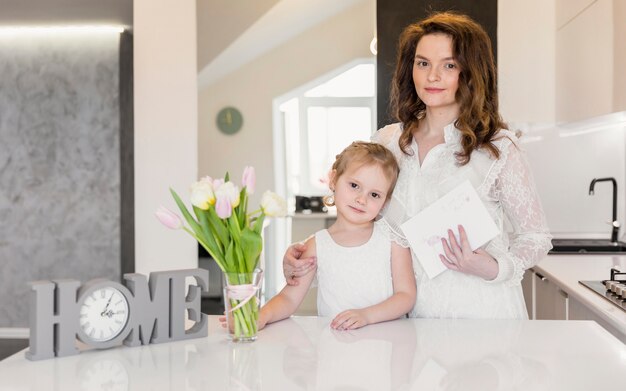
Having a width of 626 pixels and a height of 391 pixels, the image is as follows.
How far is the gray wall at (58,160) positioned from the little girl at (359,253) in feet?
8.36

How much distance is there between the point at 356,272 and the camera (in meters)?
2.10

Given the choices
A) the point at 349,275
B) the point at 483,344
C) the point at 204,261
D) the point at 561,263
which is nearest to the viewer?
the point at 483,344

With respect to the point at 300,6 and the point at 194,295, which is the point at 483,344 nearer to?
the point at 194,295

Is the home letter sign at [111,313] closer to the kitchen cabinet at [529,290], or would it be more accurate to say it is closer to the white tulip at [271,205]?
the white tulip at [271,205]

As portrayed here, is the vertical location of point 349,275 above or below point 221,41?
below

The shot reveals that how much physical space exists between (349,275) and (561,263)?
5.76 feet

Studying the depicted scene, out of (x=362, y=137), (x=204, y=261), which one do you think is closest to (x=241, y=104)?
(x=362, y=137)

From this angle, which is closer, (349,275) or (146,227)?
(349,275)

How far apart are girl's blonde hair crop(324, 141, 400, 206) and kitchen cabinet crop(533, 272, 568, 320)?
1243 mm

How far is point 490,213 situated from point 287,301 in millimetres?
595

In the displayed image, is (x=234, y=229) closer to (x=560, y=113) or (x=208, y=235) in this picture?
(x=208, y=235)

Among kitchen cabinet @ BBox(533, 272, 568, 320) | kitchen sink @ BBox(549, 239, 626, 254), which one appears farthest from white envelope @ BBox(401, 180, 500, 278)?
kitchen sink @ BBox(549, 239, 626, 254)

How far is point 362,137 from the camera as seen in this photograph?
9.96 m

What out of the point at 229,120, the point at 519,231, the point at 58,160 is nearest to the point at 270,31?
the point at 229,120
